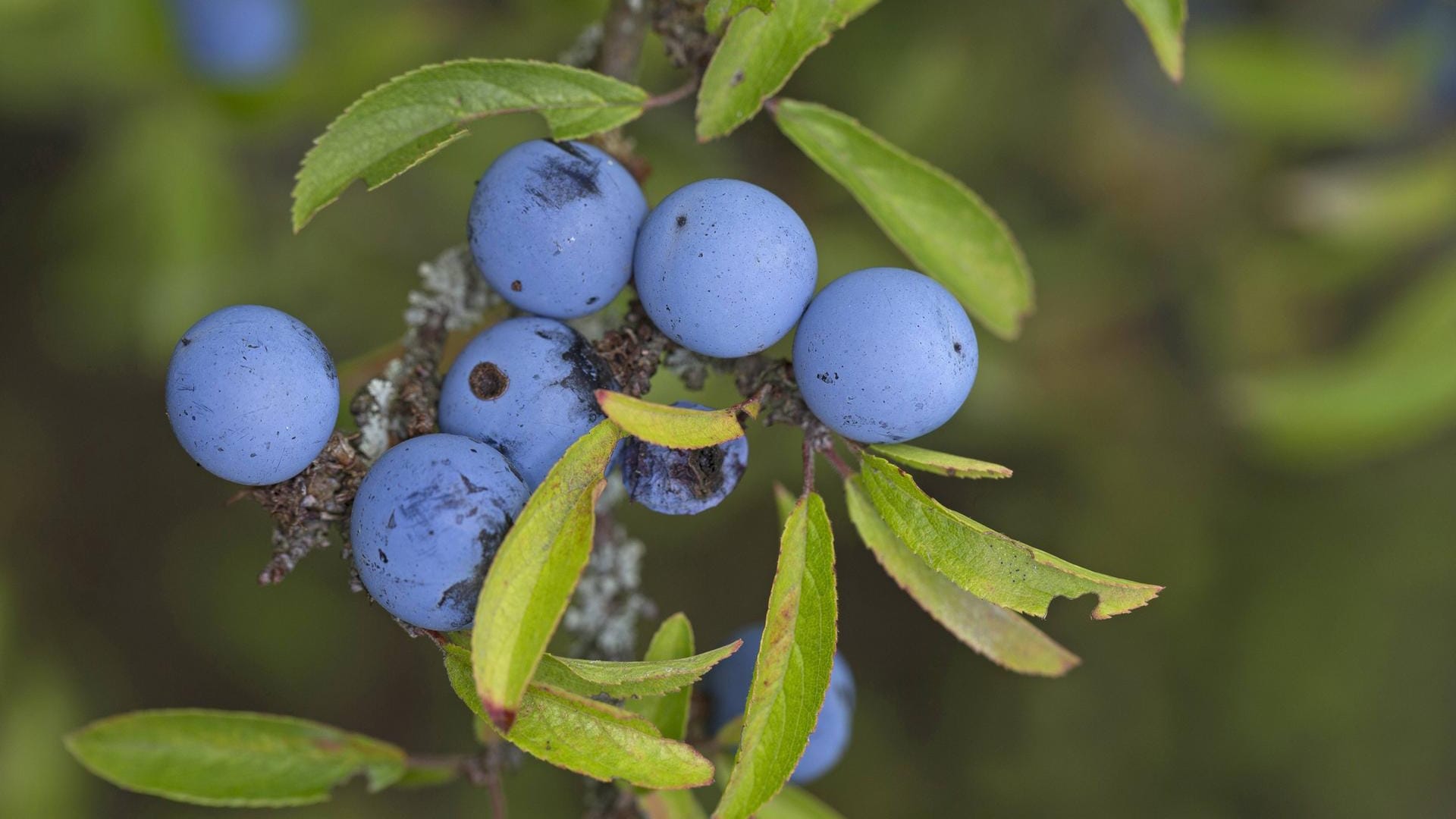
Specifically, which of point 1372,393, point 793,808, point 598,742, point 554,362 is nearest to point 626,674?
point 598,742

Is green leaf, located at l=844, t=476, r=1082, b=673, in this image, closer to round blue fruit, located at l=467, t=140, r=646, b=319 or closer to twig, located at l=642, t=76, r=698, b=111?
round blue fruit, located at l=467, t=140, r=646, b=319

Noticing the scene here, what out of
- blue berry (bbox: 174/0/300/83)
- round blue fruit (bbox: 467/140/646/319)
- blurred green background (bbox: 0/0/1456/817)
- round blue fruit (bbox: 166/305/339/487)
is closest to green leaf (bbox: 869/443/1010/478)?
round blue fruit (bbox: 467/140/646/319)

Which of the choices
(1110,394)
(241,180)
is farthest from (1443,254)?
(241,180)

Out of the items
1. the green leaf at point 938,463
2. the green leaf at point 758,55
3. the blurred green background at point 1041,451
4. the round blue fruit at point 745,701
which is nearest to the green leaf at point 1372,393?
the blurred green background at point 1041,451

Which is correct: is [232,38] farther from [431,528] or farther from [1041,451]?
[1041,451]

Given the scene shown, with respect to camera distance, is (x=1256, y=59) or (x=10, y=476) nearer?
(x=1256, y=59)

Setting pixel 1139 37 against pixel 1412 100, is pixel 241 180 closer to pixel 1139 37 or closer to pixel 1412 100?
pixel 1139 37
